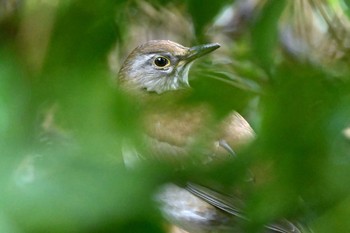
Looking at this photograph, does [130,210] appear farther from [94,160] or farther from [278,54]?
[278,54]

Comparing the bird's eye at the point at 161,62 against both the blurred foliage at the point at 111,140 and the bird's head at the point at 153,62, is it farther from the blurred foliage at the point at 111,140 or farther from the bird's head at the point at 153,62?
the blurred foliage at the point at 111,140

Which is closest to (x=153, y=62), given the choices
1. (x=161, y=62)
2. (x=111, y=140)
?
(x=161, y=62)

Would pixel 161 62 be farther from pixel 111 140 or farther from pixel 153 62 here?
pixel 111 140

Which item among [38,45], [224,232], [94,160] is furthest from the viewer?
[224,232]

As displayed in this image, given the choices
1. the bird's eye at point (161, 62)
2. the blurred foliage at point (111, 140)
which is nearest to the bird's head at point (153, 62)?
the bird's eye at point (161, 62)

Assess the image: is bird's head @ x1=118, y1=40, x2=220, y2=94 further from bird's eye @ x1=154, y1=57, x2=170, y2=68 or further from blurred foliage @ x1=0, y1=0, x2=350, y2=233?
blurred foliage @ x1=0, y1=0, x2=350, y2=233

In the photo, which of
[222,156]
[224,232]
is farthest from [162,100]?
[224,232]
